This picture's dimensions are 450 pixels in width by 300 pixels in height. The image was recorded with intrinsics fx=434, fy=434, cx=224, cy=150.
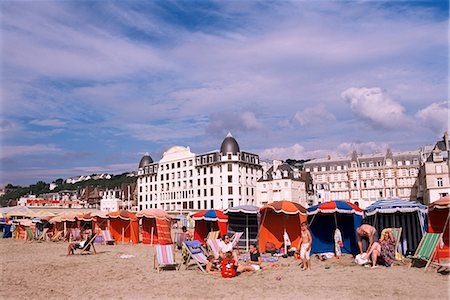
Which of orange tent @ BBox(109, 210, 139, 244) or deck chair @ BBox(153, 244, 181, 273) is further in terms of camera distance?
orange tent @ BBox(109, 210, 139, 244)

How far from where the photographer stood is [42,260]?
17656 mm

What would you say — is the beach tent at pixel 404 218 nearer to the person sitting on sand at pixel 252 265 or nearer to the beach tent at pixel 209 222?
the person sitting on sand at pixel 252 265

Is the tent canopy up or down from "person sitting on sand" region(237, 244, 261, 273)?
up

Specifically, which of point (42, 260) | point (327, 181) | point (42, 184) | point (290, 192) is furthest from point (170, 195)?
point (42, 184)

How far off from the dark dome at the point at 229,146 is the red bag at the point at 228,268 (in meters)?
58.2

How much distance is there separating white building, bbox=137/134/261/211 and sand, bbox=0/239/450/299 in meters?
53.2

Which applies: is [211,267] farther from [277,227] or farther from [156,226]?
[156,226]

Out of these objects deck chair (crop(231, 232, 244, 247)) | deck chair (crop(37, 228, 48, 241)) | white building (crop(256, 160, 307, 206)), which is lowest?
deck chair (crop(37, 228, 48, 241))

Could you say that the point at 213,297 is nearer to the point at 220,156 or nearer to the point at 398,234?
the point at 398,234

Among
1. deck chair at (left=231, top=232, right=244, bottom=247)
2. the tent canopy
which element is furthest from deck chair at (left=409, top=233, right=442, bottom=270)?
deck chair at (left=231, top=232, right=244, bottom=247)

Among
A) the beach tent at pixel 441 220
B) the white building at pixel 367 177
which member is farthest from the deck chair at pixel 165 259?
the white building at pixel 367 177

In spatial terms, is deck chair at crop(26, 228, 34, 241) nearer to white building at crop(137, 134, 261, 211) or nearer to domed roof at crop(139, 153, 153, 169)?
white building at crop(137, 134, 261, 211)

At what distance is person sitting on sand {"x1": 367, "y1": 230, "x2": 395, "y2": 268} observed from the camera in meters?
12.6

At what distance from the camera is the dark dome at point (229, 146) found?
232 feet
